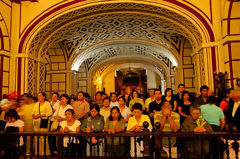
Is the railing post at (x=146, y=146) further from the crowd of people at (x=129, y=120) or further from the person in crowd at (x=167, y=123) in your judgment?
the person in crowd at (x=167, y=123)

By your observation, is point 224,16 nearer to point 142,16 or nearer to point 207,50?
point 207,50

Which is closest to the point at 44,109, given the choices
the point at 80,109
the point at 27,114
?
the point at 27,114

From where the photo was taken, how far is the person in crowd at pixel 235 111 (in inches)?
133

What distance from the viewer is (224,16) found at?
695 cm

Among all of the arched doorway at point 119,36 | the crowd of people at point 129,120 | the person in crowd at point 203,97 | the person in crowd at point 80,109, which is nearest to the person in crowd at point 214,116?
the crowd of people at point 129,120

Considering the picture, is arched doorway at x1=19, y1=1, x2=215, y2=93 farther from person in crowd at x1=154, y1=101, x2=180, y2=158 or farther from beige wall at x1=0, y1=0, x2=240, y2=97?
person in crowd at x1=154, y1=101, x2=180, y2=158

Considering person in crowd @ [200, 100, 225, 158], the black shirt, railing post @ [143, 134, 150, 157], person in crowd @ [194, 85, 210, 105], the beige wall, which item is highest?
the beige wall

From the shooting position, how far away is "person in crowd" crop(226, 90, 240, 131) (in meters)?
3.38

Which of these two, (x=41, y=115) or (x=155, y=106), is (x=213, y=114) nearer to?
(x=155, y=106)


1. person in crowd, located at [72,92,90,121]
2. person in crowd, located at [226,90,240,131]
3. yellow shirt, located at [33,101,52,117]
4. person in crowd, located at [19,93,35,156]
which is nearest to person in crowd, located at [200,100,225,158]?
person in crowd, located at [226,90,240,131]

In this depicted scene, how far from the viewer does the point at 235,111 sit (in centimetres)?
347

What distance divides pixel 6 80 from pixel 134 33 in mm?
7027

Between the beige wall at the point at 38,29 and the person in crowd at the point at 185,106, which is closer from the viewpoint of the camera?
the person in crowd at the point at 185,106

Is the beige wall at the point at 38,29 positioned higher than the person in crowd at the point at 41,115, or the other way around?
the beige wall at the point at 38,29
